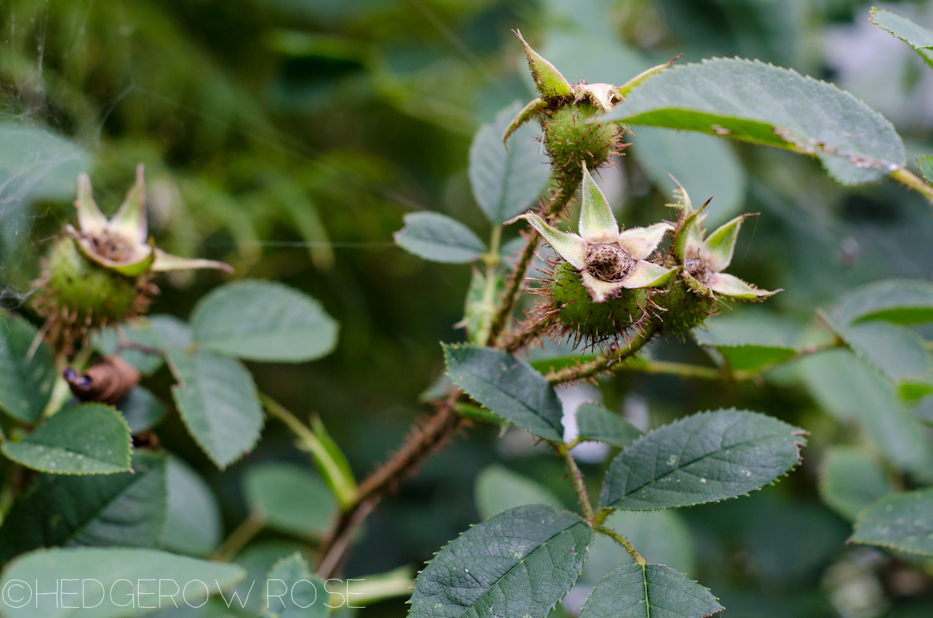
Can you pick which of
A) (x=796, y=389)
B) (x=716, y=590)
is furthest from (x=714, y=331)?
(x=796, y=389)

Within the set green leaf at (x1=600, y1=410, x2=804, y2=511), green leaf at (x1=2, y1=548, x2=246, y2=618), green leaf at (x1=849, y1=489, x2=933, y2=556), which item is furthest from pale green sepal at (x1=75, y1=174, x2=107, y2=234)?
green leaf at (x1=849, y1=489, x2=933, y2=556)

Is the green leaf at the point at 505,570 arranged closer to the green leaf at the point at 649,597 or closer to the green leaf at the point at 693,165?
the green leaf at the point at 649,597

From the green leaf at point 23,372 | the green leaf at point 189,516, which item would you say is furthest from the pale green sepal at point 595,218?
the green leaf at point 189,516

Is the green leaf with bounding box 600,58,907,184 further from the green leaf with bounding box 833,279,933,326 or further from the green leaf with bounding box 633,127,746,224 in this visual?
the green leaf with bounding box 633,127,746,224

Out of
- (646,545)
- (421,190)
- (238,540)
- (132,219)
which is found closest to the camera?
(132,219)

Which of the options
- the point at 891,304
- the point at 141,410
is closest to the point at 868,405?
the point at 891,304

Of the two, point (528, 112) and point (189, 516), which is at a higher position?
point (528, 112)

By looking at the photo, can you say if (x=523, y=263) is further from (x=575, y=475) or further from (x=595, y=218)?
(x=575, y=475)
